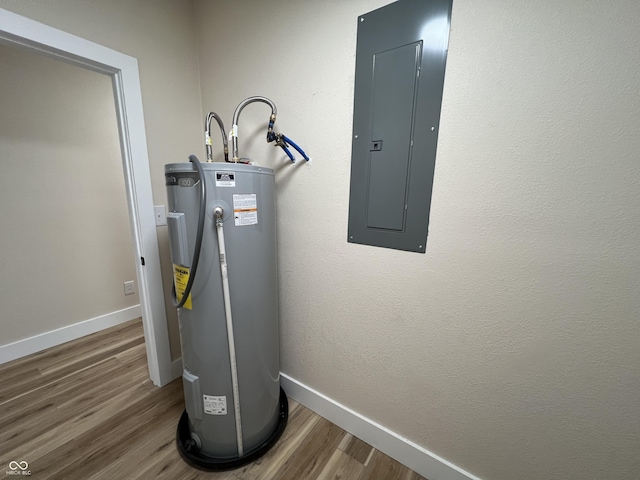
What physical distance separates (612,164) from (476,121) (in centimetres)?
35

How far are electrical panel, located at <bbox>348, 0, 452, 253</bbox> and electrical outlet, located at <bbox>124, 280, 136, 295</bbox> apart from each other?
7.96 ft

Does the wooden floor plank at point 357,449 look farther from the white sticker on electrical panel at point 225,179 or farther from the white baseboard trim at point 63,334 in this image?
the white baseboard trim at point 63,334

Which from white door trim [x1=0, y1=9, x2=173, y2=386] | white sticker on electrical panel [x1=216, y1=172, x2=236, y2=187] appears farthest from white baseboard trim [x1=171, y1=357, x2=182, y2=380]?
white sticker on electrical panel [x1=216, y1=172, x2=236, y2=187]

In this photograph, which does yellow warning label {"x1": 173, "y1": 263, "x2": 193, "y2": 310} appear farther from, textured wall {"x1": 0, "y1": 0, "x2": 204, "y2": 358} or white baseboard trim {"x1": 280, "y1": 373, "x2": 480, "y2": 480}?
white baseboard trim {"x1": 280, "y1": 373, "x2": 480, "y2": 480}

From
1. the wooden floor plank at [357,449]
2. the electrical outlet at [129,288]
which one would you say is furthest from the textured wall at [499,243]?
the electrical outlet at [129,288]

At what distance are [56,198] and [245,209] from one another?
1.99 meters

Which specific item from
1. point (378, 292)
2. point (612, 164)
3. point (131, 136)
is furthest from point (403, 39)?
point (131, 136)

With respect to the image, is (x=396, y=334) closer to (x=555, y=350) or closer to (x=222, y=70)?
(x=555, y=350)

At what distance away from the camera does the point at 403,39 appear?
33.3 inches

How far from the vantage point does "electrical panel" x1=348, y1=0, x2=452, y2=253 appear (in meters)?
0.82

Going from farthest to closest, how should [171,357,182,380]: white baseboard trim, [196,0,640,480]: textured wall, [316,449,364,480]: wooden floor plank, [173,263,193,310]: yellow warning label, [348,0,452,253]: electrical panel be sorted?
[171,357,182,380]: white baseboard trim < [316,449,364,480]: wooden floor plank < [173,263,193,310]: yellow warning label < [348,0,452,253]: electrical panel < [196,0,640,480]: textured wall

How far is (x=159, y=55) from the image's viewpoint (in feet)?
4.28

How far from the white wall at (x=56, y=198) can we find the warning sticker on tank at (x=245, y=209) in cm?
197

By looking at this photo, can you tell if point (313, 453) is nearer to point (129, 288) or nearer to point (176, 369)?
point (176, 369)
